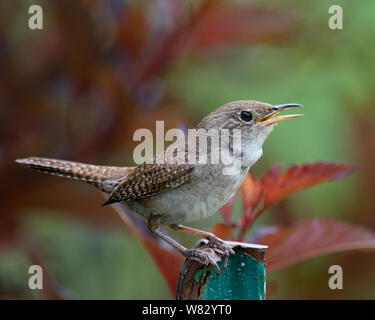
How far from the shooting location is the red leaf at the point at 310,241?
153 centimetres

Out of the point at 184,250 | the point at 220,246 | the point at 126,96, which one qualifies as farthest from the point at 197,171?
the point at 220,246

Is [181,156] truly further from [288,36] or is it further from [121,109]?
[288,36]

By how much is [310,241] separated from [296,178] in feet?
0.53

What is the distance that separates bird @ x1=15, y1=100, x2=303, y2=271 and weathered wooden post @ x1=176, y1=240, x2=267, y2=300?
1.86 feet

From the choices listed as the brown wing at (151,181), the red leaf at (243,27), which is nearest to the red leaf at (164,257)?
the brown wing at (151,181)

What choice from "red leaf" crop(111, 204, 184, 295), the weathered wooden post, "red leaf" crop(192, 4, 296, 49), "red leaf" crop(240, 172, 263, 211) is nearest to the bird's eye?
"red leaf" crop(192, 4, 296, 49)

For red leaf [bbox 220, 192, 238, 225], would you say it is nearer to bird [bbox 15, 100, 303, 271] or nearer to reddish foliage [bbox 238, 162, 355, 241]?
reddish foliage [bbox 238, 162, 355, 241]

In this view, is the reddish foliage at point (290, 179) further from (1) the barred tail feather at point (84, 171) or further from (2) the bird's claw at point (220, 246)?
(1) the barred tail feather at point (84, 171)

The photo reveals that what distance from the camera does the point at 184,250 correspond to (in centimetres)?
185

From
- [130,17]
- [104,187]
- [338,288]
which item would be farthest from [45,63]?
[338,288]

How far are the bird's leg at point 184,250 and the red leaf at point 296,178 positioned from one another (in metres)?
0.19

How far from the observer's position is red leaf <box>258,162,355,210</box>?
151 cm

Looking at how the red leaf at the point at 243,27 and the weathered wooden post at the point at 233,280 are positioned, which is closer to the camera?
the weathered wooden post at the point at 233,280

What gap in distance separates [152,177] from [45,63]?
2.39ft
